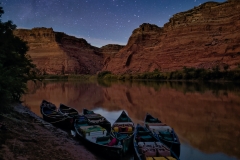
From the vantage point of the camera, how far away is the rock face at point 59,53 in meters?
143

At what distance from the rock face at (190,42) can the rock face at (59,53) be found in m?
39.9

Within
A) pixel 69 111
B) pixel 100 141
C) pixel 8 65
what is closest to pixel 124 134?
pixel 100 141

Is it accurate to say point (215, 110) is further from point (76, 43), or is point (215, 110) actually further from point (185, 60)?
point (76, 43)

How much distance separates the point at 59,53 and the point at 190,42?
3437 inches

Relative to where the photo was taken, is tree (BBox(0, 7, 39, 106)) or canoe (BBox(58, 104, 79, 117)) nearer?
tree (BBox(0, 7, 39, 106))

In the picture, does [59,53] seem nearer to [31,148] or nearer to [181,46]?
[181,46]

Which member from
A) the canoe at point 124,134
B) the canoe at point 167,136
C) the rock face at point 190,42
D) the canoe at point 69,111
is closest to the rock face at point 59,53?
the rock face at point 190,42

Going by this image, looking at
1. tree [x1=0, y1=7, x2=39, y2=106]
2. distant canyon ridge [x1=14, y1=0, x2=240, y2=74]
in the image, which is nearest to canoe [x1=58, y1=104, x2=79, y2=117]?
tree [x1=0, y1=7, x2=39, y2=106]

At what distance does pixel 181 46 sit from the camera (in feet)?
310

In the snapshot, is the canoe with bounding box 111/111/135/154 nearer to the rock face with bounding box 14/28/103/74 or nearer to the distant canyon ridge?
the distant canyon ridge

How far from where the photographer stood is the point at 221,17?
291 ft

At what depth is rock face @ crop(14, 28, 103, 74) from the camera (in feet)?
470

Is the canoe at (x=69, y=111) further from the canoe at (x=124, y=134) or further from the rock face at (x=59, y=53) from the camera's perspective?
the rock face at (x=59, y=53)

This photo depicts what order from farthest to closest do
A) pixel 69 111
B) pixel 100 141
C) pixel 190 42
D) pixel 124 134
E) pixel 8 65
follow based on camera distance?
1. pixel 190 42
2. pixel 69 111
3. pixel 8 65
4. pixel 124 134
5. pixel 100 141
